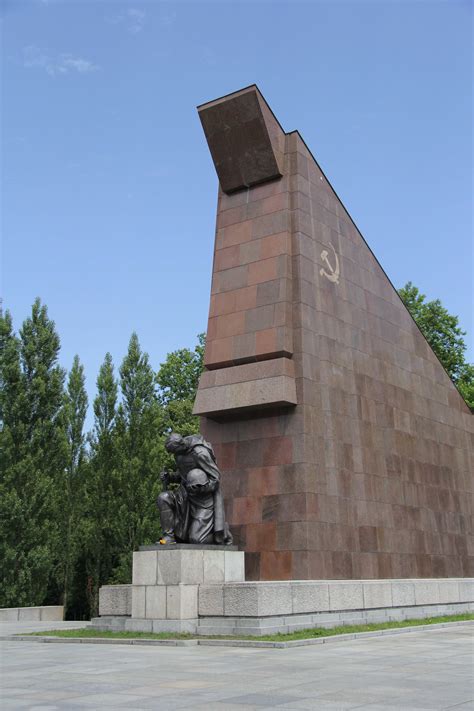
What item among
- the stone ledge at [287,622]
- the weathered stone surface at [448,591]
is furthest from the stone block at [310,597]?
the weathered stone surface at [448,591]

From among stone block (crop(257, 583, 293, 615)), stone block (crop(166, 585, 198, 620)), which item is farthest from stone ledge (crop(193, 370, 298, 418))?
stone block (crop(166, 585, 198, 620))

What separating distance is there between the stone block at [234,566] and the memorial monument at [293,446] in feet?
0.13

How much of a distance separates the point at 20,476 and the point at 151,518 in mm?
6049

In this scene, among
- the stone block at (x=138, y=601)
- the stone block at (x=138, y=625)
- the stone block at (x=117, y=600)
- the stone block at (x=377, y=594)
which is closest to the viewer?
the stone block at (x=138, y=625)

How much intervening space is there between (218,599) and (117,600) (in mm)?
2418

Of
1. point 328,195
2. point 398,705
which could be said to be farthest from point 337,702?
point 328,195

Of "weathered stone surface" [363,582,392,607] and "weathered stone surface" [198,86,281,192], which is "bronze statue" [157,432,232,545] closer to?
"weathered stone surface" [363,582,392,607]

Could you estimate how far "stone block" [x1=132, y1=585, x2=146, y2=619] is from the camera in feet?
45.6

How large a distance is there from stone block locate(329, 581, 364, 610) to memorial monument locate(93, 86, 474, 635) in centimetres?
3

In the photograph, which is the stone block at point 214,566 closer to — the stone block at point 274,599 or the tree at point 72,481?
the stone block at point 274,599

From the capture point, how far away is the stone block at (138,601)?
13.9 m

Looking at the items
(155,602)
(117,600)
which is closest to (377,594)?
(155,602)

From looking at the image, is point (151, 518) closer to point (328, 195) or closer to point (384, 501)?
point (384, 501)

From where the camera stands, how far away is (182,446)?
15.2 metres
